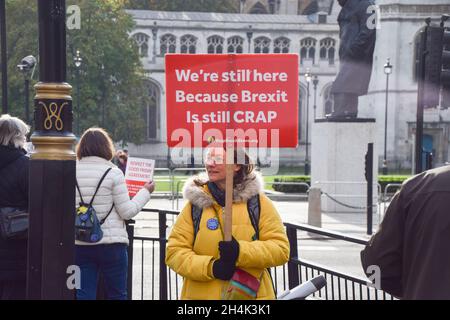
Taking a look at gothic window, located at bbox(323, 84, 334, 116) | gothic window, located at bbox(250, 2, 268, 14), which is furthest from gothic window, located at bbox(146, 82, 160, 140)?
gothic window, located at bbox(250, 2, 268, 14)

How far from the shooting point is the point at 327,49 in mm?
65375

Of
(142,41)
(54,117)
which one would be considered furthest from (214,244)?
(142,41)

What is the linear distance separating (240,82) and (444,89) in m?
5.15

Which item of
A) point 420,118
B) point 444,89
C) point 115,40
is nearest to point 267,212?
point 444,89

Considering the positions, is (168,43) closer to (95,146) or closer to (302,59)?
(302,59)

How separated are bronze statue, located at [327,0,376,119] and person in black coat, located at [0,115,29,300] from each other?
14933mm

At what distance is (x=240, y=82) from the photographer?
4586 millimetres

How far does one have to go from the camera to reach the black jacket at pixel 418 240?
10.4ft

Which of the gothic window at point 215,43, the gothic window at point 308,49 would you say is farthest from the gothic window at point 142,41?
the gothic window at point 308,49

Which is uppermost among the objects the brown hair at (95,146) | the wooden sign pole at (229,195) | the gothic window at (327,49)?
the gothic window at (327,49)

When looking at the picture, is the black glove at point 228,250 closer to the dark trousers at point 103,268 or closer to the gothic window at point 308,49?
the dark trousers at point 103,268

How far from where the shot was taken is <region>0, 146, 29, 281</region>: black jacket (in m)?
5.52

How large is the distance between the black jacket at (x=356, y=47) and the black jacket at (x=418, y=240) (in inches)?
653
